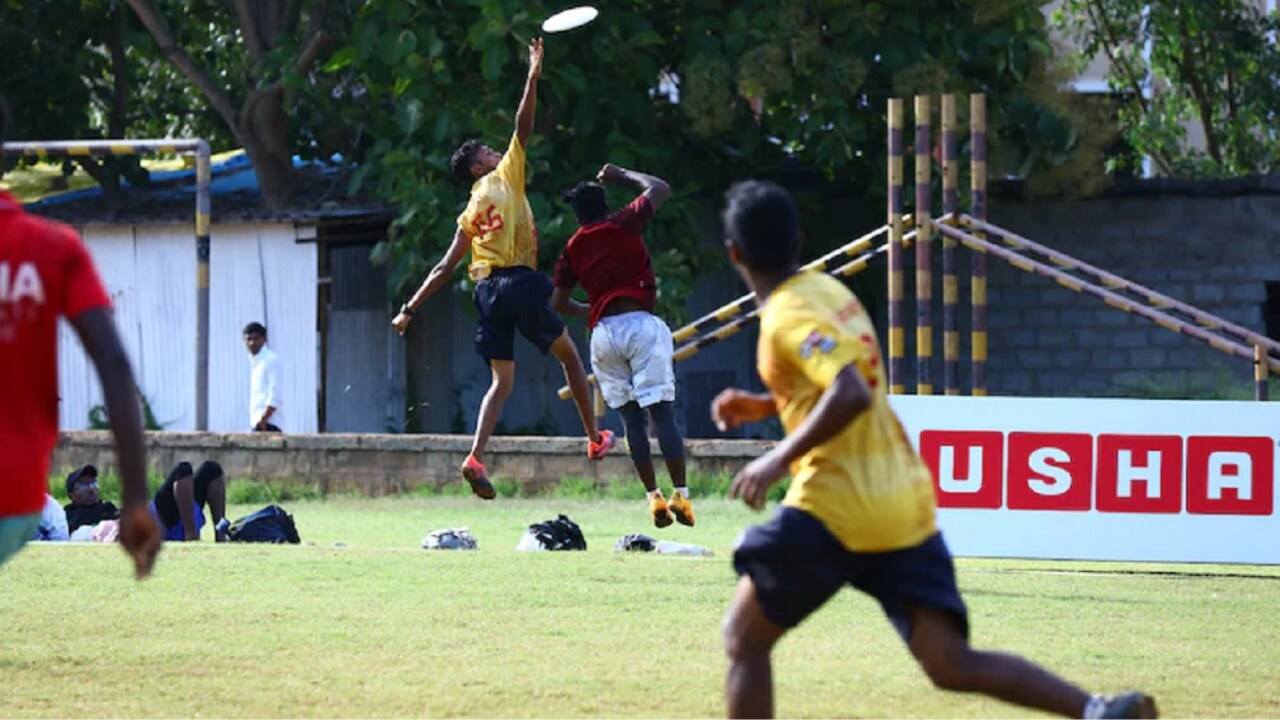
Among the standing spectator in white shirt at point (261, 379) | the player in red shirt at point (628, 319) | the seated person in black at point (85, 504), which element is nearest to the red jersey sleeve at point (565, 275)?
Answer: the player in red shirt at point (628, 319)

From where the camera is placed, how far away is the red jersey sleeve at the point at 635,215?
12023mm

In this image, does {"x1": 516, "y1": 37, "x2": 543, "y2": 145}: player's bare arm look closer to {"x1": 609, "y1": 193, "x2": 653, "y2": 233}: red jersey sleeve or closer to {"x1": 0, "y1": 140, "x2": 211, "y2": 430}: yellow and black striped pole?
{"x1": 609, "y1": 193, "x2": 653, "y2": 233}: red jersey sleeve

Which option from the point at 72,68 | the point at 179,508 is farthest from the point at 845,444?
the point at 72,68

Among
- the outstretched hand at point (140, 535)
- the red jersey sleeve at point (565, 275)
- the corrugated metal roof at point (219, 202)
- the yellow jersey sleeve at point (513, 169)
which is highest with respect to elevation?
the corrugated metal roof at point (219, 202)

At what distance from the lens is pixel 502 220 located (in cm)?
1207

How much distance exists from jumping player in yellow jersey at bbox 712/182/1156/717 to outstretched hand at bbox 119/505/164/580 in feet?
4.96

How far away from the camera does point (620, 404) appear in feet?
41.4

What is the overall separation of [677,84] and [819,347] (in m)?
17.8

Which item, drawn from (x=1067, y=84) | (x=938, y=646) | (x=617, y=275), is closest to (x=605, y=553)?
(x=617, y=275)

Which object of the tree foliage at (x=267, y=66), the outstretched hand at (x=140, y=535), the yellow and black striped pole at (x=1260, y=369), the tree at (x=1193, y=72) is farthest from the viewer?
the tree at (x=1193, y=72)

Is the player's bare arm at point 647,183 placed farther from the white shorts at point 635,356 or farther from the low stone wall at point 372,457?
the low stone wall at point 372,457

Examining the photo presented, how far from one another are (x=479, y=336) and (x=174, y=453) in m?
9.01

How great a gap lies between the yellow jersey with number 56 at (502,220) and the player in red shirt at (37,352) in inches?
278

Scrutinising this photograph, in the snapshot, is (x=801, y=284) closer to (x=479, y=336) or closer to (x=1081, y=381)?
(x=479, y=336)
